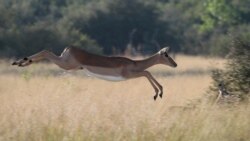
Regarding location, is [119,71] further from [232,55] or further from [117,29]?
[117,29]

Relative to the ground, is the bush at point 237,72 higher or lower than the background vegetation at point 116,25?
lower

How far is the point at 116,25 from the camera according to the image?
161 feet

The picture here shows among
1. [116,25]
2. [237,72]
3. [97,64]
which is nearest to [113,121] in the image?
[237,72]

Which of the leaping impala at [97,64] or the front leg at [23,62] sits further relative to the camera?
the leaping impala at [97,64]

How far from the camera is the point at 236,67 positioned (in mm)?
10938

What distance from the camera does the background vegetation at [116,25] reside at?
38750mm

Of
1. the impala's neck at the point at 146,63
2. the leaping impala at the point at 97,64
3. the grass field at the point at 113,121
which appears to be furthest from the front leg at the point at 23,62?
the impala's neck at the point at 146,63

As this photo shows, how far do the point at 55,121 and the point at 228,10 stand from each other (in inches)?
1907

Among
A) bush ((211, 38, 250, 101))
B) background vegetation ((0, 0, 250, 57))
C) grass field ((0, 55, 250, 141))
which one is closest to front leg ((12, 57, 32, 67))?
grass field ((0, 55, 250, 141))

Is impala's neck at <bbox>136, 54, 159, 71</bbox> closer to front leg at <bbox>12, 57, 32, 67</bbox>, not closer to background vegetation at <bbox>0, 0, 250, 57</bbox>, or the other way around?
front leg at <bbox>12, 57, 32, 67</bbox>

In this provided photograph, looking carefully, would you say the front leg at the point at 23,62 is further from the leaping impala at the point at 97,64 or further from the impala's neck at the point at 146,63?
the impala's neck at the point at 146,63

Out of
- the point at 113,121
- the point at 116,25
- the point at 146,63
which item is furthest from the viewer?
the point at 116,25

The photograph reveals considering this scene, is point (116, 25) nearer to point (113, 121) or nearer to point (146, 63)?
point (146, 63)

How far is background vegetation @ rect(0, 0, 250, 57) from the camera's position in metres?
38.8
